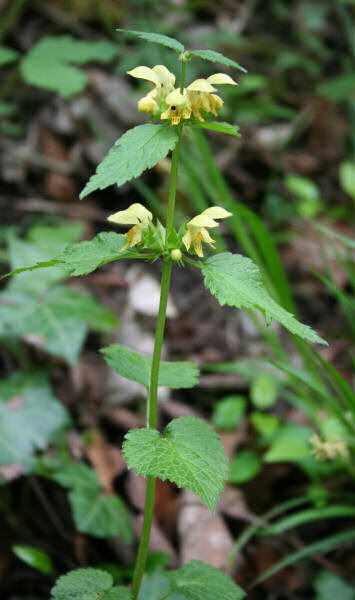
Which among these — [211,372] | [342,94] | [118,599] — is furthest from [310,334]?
[342,94]

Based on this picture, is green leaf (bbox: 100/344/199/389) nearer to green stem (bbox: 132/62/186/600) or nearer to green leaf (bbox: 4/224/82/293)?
green stem (bbox: 132/62/186/600)

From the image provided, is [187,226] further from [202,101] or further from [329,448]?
[329,448]

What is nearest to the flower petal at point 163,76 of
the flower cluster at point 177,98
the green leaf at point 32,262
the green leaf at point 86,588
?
the flower cluster at point 177,98

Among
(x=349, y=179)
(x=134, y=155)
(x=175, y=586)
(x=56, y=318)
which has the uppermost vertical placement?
(x=134, y=155)

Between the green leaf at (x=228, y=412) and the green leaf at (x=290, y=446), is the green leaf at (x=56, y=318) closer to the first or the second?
the green leaf at (x=228, y=412)

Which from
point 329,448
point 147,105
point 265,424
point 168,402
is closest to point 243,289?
point 147,105

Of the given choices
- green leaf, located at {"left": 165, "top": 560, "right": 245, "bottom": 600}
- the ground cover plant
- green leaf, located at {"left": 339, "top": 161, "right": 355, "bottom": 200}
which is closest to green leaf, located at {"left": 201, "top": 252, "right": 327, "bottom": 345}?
the ground cover plant
